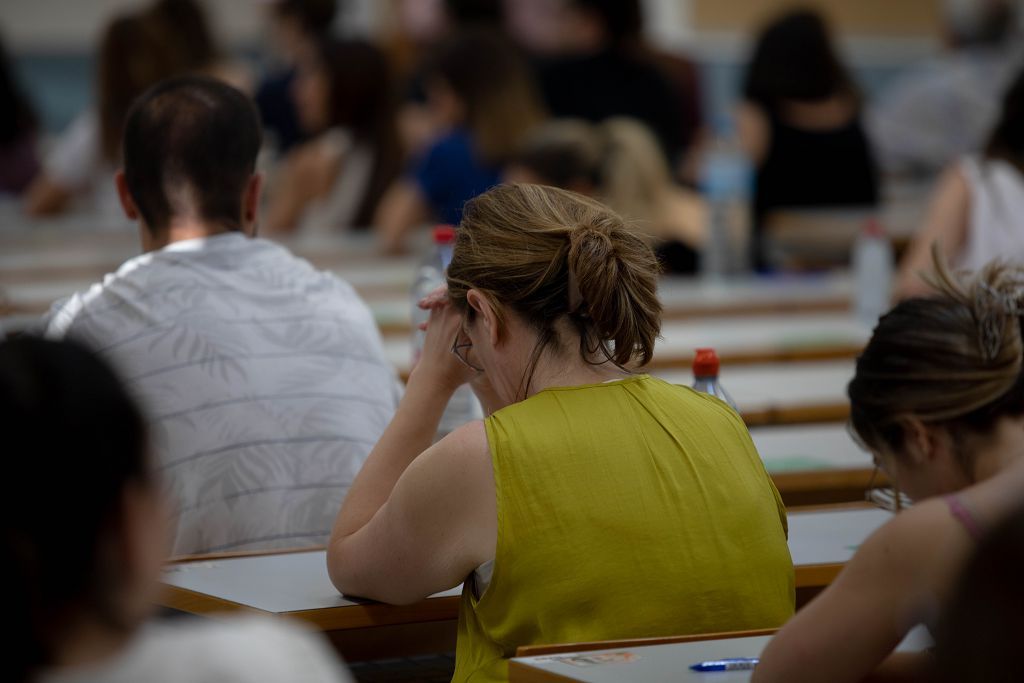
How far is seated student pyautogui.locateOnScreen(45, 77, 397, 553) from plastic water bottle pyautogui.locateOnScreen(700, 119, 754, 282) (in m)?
2.69

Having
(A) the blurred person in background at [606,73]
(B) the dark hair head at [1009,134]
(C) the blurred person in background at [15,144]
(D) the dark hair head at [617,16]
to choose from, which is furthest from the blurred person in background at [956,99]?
(C) the blurred person in background at [15,144]

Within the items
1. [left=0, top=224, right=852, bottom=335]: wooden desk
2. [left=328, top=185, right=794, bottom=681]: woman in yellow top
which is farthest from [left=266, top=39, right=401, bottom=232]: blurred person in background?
[left=328, top=185, right=794, bottom=681]: woman in yellow top

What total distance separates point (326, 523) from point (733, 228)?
3277mm

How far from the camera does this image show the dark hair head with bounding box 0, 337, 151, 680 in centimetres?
92

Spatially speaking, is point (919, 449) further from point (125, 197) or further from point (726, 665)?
point (125, 197)

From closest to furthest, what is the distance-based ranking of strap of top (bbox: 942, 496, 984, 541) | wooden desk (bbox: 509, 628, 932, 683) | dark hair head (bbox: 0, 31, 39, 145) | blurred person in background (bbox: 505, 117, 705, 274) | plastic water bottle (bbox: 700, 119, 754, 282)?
strap of top (bbox: 942, 496, 984, 541) → wooden desk (bbox: 509, 628, 932, 683) → blurred person in background (bbox: 505, 117, 705, 274) → plastic water bottle (bbox: 700, 119, 754, 282) → dark hair head (bbox: 0, 31, 39, 145)

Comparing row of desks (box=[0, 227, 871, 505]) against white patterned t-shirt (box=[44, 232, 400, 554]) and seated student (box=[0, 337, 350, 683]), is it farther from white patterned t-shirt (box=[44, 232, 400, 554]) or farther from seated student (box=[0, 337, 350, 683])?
seated student (box=[0, 337, 350, 683])

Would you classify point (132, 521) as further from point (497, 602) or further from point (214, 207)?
point (214, 207)

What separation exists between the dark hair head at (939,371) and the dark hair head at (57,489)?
0.79m

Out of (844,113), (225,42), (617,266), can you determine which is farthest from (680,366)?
→ (225,42)

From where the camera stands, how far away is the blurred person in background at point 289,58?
6.45 m

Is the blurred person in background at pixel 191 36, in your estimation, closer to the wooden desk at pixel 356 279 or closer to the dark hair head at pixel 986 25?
the wooden desk at pixel 356 279

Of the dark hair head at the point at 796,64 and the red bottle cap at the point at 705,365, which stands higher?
the dark hair head at the point at 796,64

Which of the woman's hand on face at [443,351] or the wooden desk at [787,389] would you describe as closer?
the woman's hand on face at [443,351]
